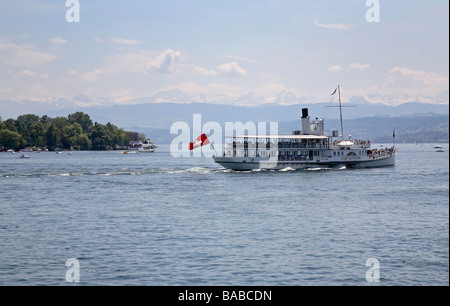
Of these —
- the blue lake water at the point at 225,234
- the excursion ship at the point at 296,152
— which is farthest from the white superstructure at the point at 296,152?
the blue lake water at the point at 225,234

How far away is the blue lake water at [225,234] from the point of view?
93.9 feet

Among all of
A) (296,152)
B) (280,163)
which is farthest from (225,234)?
(296,152)

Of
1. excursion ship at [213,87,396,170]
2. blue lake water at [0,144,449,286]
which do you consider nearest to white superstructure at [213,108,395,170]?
excursion ship at [213,87,396,170]

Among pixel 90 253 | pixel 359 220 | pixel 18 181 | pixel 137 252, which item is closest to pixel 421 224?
pixel 359 220

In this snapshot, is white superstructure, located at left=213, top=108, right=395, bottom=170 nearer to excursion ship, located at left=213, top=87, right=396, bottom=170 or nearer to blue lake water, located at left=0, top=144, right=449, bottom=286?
excursion ship, located at left=213, top=87, right=396, bottom=170

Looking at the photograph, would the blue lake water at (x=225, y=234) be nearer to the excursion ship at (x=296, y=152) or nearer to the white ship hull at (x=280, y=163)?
the white ship hull at (x=280, y=163)

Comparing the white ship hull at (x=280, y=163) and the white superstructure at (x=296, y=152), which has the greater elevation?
the white superstructure at (x=296, y=152)

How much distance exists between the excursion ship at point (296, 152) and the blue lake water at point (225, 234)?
71.7 ft

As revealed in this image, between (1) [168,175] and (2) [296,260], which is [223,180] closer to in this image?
(1) [168,175]

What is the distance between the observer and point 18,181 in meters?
82.2

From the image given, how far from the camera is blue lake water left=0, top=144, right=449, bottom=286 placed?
28.6 metres
